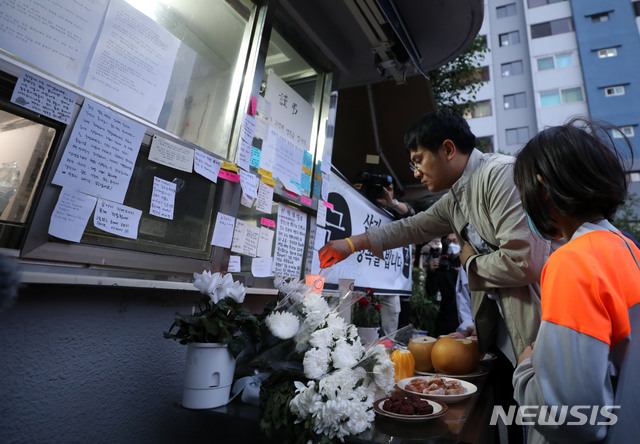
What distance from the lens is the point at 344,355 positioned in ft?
3.53

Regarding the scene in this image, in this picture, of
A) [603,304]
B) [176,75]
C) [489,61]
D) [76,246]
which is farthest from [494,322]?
[489,61]

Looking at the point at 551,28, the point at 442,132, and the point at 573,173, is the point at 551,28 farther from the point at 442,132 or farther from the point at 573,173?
the point at 573,173

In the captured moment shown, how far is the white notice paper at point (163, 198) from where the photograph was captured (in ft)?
4.67

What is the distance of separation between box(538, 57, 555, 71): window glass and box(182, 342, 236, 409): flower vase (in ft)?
84.8

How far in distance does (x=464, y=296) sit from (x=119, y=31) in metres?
4.18

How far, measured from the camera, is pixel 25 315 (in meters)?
1.02

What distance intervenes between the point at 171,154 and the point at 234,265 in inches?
25.6

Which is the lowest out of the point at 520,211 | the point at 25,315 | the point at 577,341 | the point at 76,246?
the point at 25,315

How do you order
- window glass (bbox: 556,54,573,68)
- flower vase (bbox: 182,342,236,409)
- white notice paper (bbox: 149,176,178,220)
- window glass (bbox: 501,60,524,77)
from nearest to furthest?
1. flower vase (bbox: 182,342,236,409)
2. white notice paper (bbox: 149,176,178,220)
3. window glass (bbox: 556,54,573,68)
4. window glass (bbox: 501,60,524,77)

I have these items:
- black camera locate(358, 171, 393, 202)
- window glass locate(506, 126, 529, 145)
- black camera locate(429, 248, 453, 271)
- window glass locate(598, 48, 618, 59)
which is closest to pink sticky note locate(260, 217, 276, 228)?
black camera locate(358, 171, 393, 202)

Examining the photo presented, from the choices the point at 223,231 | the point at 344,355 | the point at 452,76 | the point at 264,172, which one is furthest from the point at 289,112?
the point at 452,76

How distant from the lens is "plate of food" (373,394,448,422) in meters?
1.02

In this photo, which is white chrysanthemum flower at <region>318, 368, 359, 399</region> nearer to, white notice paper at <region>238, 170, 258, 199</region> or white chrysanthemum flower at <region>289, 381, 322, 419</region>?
white chrysanthemum flower at <region>289, 381, 322, 419</region>

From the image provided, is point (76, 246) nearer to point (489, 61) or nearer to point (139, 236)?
point (139, 236)
